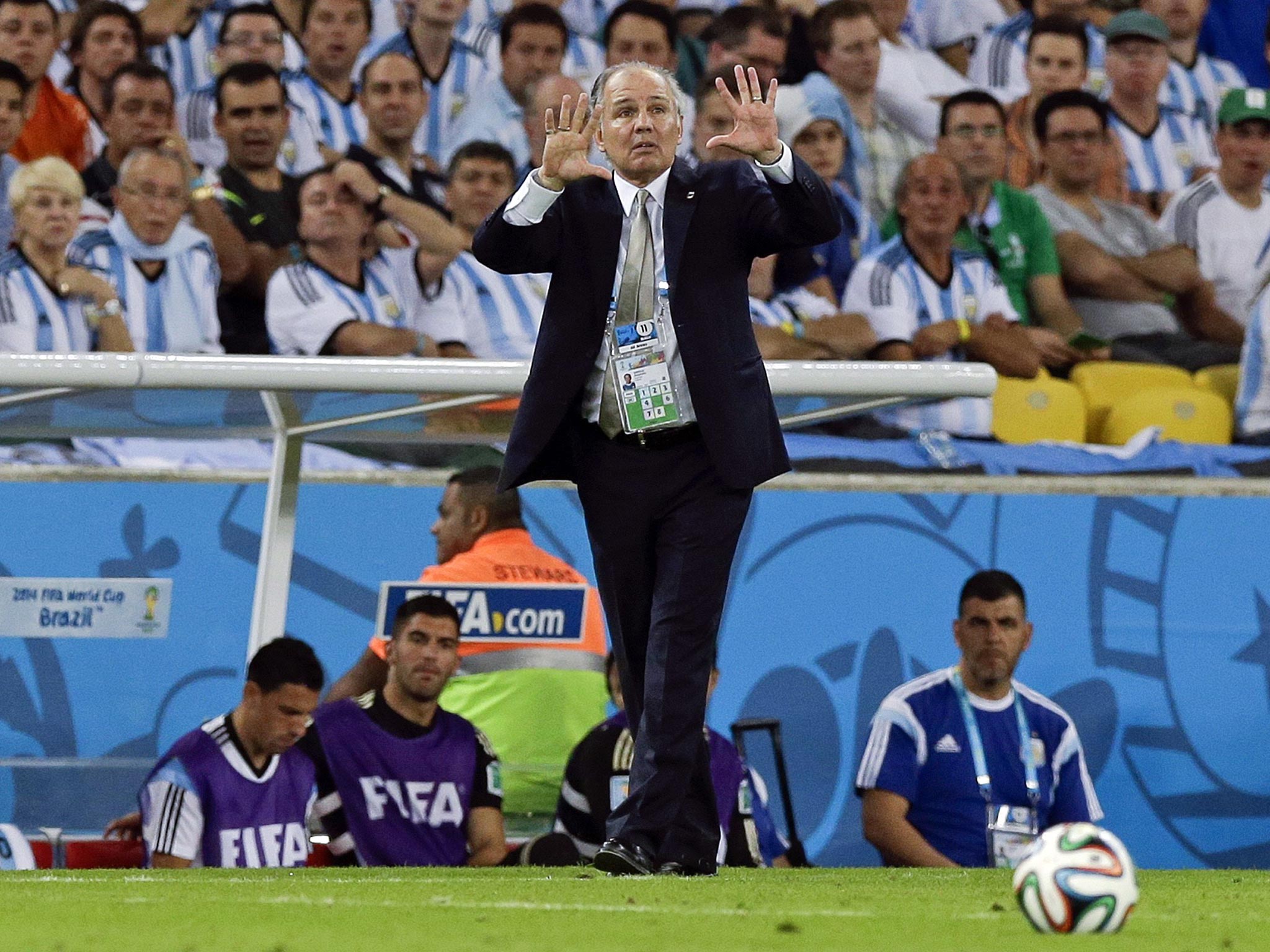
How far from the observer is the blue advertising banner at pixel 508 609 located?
7.40 metres

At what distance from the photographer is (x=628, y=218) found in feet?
15.3

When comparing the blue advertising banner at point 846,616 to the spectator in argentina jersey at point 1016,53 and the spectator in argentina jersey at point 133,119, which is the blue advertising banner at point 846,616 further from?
the spectator in argentina jersey at point 1016,53

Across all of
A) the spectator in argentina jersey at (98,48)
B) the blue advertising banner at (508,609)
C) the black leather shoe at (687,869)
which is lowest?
the black leather shoe at (687,869)

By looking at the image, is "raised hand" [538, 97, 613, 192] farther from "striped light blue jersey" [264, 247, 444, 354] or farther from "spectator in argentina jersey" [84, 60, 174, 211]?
"spectator in argentina jersey" [84, 60, 174, 211]

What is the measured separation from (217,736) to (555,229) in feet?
9.18

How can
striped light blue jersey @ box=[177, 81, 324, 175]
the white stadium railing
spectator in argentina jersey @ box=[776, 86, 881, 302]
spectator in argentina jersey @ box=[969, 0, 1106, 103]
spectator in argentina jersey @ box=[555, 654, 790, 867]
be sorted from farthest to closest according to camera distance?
1. spectator in argentina jersey @ box=[969, 0, 1106, 103]
2. spectator in argentina jersey @ box=[776, 86, 881, 302]
3. striped light blue jersey @ box=[177, 81, 324, 175]
4. spectator in argentina jersey @ box=[555, 654, 790, 867]
5. the white stadium railing

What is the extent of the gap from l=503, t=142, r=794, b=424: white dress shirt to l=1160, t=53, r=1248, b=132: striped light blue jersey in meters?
8.31

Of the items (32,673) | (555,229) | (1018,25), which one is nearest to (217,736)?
(32,673)

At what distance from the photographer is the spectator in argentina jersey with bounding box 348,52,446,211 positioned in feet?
33.8

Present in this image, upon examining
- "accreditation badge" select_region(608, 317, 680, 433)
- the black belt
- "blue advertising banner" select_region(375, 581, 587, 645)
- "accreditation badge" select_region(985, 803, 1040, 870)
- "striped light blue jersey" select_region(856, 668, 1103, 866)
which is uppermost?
"accreditation badge" select_region(608, 317, 680, 433)

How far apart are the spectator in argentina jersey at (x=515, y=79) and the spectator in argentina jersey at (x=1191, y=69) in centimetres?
395

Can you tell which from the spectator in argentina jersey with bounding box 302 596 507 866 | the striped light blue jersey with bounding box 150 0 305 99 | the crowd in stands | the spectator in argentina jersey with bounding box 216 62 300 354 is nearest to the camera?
the spectator in argentina jersey with bounding box 302 596 507 866

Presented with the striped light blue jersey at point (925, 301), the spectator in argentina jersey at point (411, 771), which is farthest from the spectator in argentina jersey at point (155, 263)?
the striped light blue jersey at point (925, 301)

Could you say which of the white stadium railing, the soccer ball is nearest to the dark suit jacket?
the soccer ball
